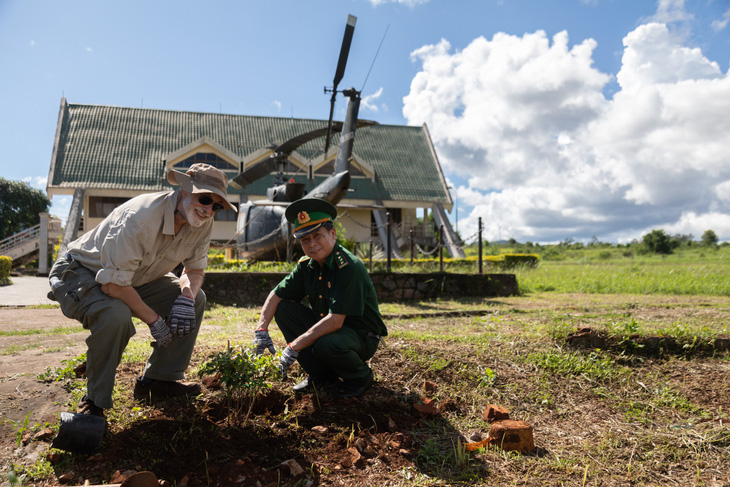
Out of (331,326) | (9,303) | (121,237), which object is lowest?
(9,303)

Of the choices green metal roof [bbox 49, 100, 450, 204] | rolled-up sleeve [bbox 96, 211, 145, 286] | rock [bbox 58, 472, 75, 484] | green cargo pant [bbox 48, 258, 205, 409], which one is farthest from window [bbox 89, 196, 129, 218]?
rock [bbox 58, 472, 75, 484]

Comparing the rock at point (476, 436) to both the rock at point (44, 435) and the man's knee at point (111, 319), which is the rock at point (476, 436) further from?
the rock at point (44, 435)

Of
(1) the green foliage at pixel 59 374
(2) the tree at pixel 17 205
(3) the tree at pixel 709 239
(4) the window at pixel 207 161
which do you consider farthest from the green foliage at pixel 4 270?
(3) the tree at pixel 709 239

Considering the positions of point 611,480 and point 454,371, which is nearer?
point 611,480

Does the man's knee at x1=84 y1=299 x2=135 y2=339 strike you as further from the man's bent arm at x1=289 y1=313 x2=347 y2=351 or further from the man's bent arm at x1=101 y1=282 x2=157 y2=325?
the man's bent arm at x1=289 y1=313 x2=347 y2=351

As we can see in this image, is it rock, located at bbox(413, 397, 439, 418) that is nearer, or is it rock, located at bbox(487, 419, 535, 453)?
rock, located at bbox(487, 419, 535, 453)

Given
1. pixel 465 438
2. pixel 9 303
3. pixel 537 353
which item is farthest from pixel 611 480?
pixel 9 303

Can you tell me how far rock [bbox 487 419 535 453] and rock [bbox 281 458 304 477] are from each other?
105cm

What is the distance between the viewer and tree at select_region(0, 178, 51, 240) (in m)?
33.8

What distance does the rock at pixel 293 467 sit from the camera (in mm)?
2436

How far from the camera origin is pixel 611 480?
2498mm

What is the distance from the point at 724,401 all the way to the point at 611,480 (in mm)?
1639

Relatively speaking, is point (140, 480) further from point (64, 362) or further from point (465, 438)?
point (64, 362)

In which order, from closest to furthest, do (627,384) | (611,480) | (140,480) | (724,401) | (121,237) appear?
(140,480)
(611,480)
(121,237)
(724,401)
(627,384)
